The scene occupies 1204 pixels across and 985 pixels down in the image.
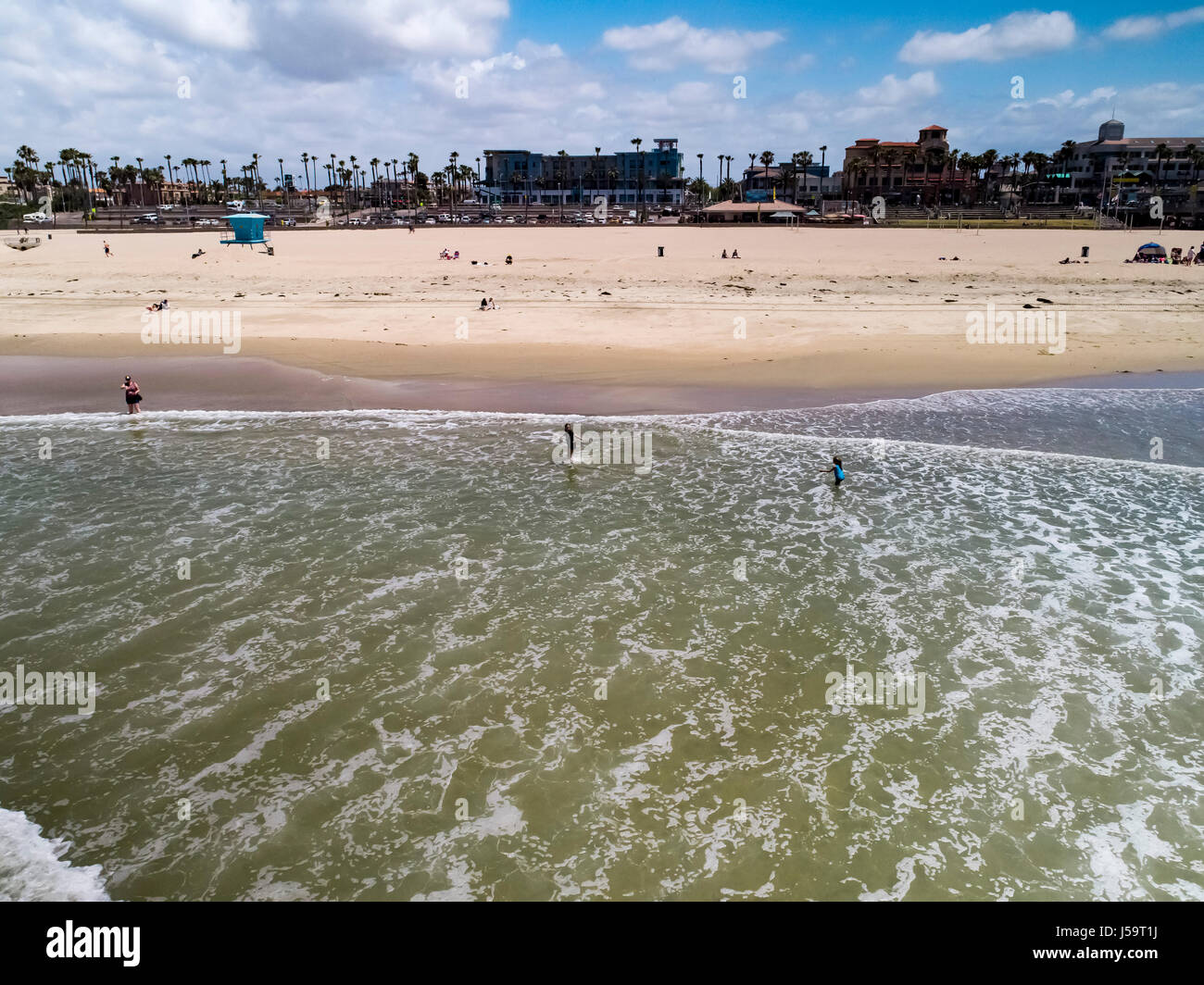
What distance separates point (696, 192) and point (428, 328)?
167 m

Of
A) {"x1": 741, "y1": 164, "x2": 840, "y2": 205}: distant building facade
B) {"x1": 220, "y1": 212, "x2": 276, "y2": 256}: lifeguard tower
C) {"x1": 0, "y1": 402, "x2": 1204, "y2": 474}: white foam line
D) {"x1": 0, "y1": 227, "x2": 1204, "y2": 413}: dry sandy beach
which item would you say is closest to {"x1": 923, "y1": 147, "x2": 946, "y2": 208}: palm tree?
{"x1": 741, "y1": 164, "x2": 840, "y2": 205}: distant building facade

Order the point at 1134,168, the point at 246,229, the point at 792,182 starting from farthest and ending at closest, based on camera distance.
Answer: the point at 792,182, the point at 1134,168, the point at 246,229

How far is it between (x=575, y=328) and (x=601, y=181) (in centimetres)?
17326

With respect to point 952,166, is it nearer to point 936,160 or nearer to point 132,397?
point 936,160

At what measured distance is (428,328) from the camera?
33.8m

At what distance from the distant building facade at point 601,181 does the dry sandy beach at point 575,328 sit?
4996 inches

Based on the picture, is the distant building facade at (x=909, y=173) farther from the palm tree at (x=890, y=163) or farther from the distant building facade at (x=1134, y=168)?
the distant building facade at (x=1134, y=168)

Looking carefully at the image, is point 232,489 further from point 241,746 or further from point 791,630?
point 791,630

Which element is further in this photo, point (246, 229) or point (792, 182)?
point (792, 182)

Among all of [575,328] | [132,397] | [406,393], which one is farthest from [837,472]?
[132,397]

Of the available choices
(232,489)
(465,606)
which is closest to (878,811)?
(465,606)

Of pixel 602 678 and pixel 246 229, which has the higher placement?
pixel 246 229

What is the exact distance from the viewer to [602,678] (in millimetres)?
10242

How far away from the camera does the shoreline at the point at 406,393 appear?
77.9 ft
